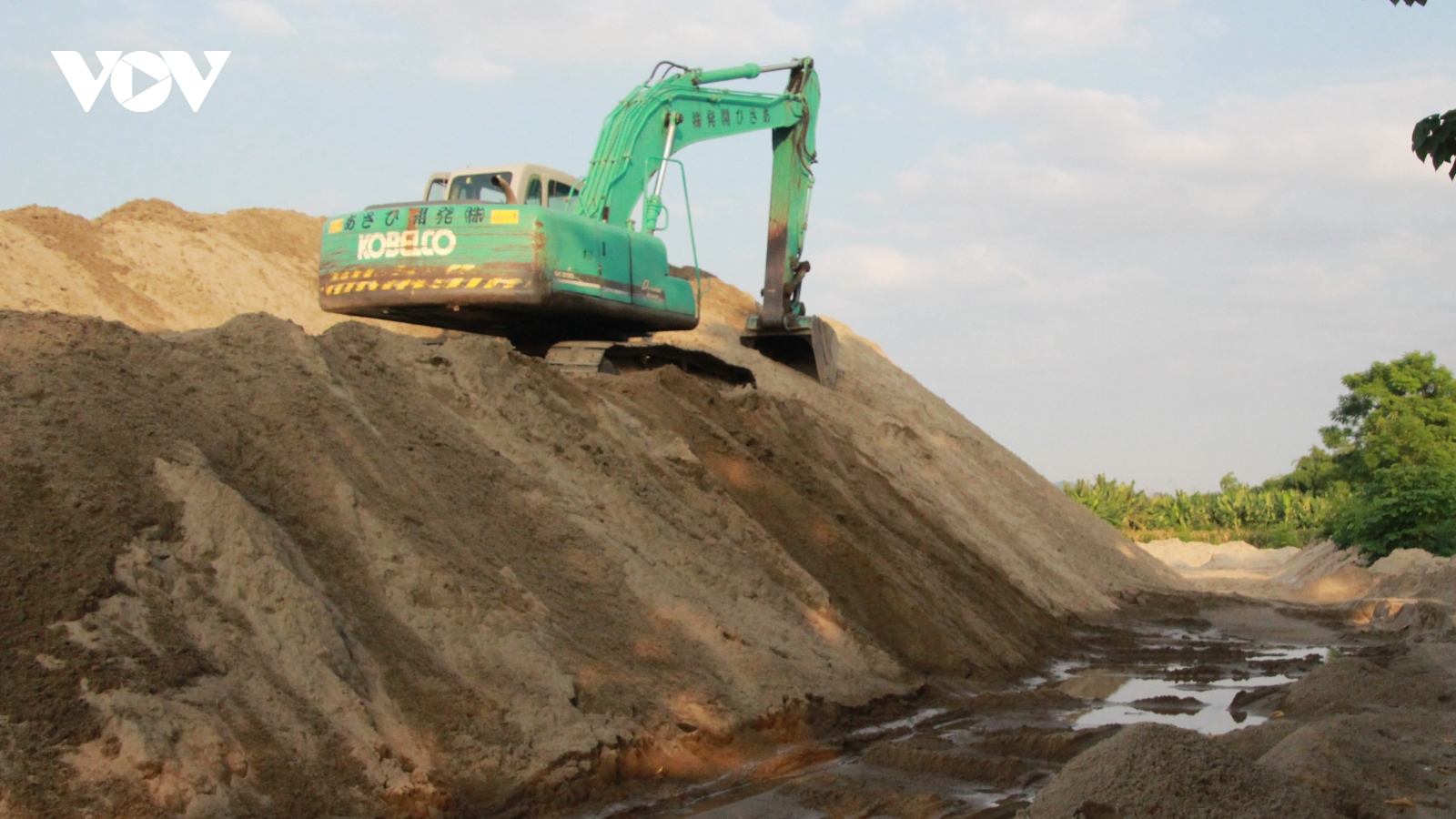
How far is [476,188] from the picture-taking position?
13656mm

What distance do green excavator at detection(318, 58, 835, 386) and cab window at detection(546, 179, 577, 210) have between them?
0.05ft

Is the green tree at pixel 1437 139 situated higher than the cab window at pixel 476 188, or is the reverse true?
the cab window at pixel 476 188

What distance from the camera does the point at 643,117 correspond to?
14125mm

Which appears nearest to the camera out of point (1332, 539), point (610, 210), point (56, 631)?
point (56, 631)

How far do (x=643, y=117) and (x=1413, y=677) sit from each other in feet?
31.2

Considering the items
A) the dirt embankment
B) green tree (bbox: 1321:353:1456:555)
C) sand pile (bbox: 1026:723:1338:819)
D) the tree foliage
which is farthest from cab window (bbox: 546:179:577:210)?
the tree foliage

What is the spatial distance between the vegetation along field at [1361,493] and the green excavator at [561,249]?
48.9 ft

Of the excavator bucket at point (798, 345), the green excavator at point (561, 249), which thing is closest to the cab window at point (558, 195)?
the green excavator at point (561, 249)

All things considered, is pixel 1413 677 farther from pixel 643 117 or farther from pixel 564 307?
pixel 643 117

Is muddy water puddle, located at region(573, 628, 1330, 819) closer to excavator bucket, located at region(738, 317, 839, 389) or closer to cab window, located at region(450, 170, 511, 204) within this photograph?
cab window, located at region(450, 170, 511, 204)

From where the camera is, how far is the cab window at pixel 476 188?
13.6 m

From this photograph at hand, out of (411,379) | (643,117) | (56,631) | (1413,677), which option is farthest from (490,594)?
(643,117)

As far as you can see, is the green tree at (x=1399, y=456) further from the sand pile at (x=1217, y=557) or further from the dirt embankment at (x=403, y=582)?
the dirt embankment at (x=403, y=582)

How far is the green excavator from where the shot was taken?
38.0 feet
